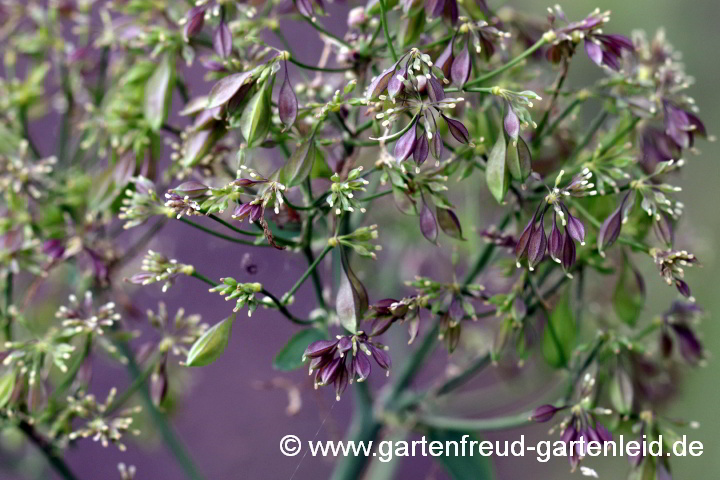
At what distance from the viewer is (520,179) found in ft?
1.53

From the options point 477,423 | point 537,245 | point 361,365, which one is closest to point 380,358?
point 361,365

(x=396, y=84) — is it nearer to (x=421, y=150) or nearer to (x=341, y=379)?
(x=421, y=150)

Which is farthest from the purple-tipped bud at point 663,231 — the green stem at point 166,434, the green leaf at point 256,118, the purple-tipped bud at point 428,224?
the green stem at point 166,434

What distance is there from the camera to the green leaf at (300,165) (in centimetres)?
47

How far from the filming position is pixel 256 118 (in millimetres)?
475

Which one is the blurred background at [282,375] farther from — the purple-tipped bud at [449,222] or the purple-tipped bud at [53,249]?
the purple-tipped bud at [449,222]

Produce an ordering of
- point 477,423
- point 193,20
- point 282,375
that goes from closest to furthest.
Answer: point 193,20, point 477,423, point 282,375

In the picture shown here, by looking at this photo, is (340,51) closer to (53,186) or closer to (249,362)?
(53,186)

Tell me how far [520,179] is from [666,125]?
0.15 metres

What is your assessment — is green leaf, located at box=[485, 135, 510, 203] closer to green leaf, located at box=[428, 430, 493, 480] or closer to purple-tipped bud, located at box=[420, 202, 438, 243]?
purple-tipped bud, located at box=[420, 202, 438, 243]

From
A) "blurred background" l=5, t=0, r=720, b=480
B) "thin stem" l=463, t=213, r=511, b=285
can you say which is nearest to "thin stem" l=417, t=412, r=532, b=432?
"thin stem" l=463, t=213, r=511, b=285

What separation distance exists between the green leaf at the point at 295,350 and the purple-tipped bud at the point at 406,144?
17 cm

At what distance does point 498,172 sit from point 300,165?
122 millimetres

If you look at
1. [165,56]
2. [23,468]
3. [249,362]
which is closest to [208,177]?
[165,56]
